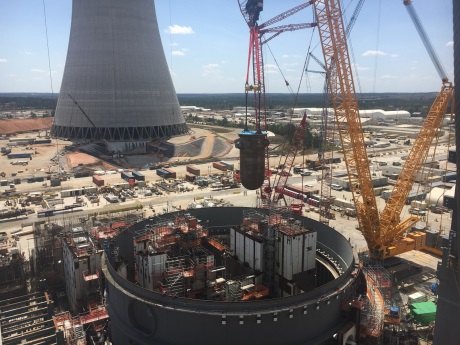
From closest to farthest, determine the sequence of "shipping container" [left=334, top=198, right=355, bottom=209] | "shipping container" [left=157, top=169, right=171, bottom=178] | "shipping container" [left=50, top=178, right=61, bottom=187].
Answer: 1. "shipping container" [left=334, top=198, right=355, bottom=209]
2. "shipping container" [left=50, top=178, right=61, bottom=187]
3. "shipping container" [left=157, top=169, right=171, bottom=178]

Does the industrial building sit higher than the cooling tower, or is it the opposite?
the cooling tower

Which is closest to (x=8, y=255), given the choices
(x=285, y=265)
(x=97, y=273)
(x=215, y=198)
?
(x=97, y=273)

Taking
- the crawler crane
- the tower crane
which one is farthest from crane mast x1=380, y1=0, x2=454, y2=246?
the tower crane

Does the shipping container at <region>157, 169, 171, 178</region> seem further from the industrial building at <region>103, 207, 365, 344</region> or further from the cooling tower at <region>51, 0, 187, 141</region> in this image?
the industrial building at <region>103, 207, 365, 344</region>

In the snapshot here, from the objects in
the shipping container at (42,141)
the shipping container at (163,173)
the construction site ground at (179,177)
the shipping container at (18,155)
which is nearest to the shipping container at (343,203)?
the construction site ground at (179,177)

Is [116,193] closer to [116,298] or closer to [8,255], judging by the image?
[8,255]

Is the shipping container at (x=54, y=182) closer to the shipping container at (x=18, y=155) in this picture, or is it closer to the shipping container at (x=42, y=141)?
the shipping container at (x=18, y=155)

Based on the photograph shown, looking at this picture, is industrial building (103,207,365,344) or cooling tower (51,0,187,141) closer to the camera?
industrial building (103,207,365,344)

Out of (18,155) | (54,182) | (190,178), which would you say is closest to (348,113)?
(190,178)
